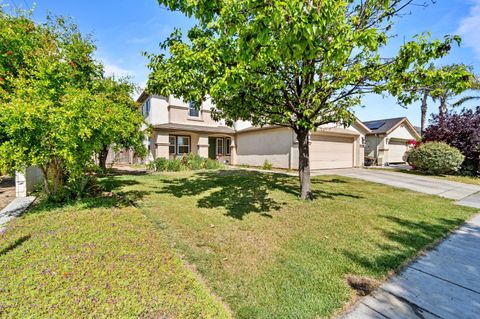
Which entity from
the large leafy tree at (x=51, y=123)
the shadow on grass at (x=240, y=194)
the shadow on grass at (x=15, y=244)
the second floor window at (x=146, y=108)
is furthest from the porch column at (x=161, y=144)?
the shadow on grass at (x=15, y=244)

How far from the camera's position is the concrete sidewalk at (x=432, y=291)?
7.87 ft

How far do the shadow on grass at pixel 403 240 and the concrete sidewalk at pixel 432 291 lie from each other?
19 centimetres

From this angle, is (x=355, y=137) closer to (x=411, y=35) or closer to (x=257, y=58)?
(x=411, y=35)

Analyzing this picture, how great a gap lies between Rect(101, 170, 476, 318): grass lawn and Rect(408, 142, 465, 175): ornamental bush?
763cm

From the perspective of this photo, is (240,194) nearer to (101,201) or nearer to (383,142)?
(101,201)

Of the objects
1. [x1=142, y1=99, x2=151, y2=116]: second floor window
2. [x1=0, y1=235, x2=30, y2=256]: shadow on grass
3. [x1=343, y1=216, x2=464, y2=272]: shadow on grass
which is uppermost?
[x1=142, y1=99, x2=151, y2=116]: second floor window

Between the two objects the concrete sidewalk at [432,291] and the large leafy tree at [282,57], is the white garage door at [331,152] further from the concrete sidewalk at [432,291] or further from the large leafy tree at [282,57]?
the concrete sidewalk at [432,291]

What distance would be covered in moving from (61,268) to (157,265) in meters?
1.32

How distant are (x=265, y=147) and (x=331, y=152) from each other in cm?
510

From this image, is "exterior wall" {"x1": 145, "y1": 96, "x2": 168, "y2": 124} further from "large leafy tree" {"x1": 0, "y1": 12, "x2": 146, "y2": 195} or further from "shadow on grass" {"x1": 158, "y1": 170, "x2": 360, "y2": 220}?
"large leafy tree" {"x1": 0, "y1": 12, "x2": 146, "y2": 195}

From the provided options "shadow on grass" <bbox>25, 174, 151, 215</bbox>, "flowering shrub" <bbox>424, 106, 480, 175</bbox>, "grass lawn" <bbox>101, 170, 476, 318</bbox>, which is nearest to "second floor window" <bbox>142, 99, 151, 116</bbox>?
"shadow on grass" <bbox>25, 174, 151, 215</bbox>

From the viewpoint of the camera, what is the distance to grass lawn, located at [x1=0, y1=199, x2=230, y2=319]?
2.38m

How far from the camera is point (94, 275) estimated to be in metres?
2.94

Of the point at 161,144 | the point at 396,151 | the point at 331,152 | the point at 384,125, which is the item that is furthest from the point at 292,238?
the point at 396,151
